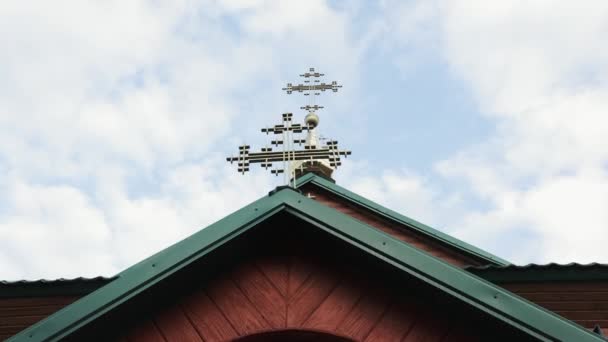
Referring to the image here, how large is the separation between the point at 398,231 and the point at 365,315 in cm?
547

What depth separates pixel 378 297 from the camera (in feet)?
13.1

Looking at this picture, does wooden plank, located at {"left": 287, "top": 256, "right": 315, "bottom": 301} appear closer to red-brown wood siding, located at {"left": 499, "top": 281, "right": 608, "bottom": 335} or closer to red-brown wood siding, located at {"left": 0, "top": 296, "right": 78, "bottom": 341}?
red-brown wood siding, located at {"left": 499, "top": 281, "right": 608, "bottom": 335}

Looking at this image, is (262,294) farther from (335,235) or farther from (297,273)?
(335,235)

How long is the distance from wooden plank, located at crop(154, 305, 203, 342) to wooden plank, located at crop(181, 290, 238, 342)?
0.11 feet

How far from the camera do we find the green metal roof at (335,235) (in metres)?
3.51

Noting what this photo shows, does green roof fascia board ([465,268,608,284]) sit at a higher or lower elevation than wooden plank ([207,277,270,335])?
lower

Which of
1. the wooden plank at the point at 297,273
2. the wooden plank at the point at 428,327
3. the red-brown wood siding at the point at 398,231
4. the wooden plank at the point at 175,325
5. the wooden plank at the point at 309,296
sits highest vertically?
the red-brown wood siding at the point at 398,231

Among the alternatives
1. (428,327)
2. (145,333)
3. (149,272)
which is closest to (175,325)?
(145,333)

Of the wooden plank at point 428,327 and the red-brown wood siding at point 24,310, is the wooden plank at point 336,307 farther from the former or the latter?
the red-brown wood siding at point 24,310

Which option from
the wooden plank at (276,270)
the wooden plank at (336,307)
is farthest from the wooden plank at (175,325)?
the wooden plank at (336,307)

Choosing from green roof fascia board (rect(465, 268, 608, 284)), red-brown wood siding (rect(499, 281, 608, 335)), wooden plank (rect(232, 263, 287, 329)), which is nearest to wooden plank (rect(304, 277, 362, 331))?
wooden plank (rect(232, 263, 287, 329))

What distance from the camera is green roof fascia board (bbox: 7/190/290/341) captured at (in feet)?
11.9

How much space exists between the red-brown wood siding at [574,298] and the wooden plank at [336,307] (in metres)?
3.29

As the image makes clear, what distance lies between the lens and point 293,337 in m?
3.92
